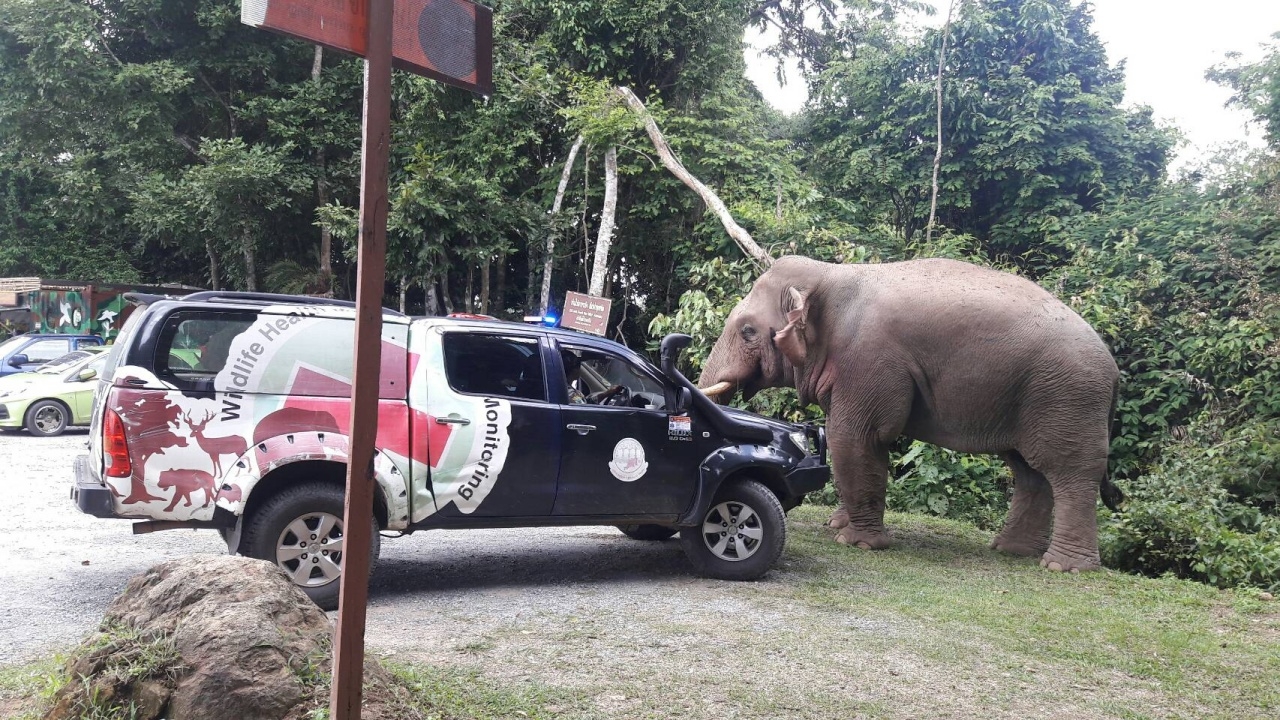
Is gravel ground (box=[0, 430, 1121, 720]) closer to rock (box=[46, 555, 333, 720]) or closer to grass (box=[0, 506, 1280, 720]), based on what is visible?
grass (box=[0, 506, 1280, 720])

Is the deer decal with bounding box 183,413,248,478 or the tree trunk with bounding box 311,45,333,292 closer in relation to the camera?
the deer decal with bounding box 183,413,248,478

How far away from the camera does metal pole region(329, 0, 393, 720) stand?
3.01 meters

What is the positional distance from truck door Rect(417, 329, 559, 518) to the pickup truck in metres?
0.01

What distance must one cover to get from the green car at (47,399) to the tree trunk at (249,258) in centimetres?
530

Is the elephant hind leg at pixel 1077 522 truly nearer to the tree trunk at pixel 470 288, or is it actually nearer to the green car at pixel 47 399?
the tree trunk at pixel 470 288

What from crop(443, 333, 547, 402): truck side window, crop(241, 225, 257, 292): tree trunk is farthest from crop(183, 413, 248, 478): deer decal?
crop(241, 225, 257, 292): tree trunk

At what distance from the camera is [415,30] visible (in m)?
3.34

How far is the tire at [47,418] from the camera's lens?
1487cm

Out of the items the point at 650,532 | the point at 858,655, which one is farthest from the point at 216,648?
the point at 650,532

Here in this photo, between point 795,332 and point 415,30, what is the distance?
630 centimetres

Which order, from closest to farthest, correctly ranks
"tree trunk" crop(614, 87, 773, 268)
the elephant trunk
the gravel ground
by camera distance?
the gravel ground < the elephant trunk < "tree trunk" crop(614, 87, 773, 268)

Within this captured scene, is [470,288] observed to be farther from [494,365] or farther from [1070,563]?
[1070,563]

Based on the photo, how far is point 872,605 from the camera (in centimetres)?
655

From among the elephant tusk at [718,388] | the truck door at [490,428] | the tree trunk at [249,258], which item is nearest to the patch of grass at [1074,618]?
the elephant tusk at [718,388]
